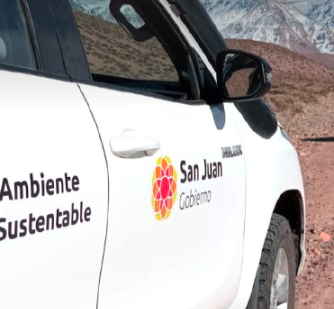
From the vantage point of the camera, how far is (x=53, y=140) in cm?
234

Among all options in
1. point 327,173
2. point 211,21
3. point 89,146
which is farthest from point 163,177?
point 327,173

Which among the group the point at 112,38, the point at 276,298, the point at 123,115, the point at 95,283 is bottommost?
the point at 276,298

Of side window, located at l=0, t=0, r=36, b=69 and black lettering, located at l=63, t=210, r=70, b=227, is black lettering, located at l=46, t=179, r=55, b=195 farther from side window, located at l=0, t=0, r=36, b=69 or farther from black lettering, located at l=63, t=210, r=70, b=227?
side window, located at l=0, t=0, r=36, b=69

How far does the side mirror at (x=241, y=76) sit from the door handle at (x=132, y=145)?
26.8 inches

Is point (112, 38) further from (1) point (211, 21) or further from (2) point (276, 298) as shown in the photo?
(2) point (276, 298)

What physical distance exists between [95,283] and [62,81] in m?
0.55

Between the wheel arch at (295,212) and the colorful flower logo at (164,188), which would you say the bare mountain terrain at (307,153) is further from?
the wheel arch at (295,212)

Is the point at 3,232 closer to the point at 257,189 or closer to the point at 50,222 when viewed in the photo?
the point at 50,222

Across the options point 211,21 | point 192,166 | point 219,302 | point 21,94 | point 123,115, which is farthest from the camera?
point 211,21

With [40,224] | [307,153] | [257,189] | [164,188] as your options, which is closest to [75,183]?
[40,224]

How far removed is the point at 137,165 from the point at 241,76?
1014mm

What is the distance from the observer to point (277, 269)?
4164 mm

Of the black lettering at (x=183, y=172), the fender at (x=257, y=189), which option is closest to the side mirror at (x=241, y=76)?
the fender at (x=257, y=189)

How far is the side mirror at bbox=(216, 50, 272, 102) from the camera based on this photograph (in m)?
3.46
